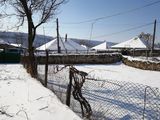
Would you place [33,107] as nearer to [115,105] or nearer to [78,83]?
[78,83]

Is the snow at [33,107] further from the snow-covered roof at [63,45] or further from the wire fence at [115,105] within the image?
the snow-covered roof at [63,45]

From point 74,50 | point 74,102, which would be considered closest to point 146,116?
point 74,102

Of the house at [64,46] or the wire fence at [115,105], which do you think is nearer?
the wire fence at [115,105]

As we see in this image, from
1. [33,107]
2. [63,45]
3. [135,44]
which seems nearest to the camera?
[33,107]

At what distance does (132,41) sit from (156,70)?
27.4 meters

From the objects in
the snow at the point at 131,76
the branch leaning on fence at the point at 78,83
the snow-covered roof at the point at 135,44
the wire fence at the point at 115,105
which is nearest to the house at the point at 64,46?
the snow-covered roof at the point at 135,44

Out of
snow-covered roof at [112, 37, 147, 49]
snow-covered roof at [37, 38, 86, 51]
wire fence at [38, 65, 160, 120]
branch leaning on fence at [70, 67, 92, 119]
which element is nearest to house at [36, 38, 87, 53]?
snow-covered roof at [37, 38, 86, 51]

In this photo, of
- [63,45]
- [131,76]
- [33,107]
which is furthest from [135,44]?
[33,107]

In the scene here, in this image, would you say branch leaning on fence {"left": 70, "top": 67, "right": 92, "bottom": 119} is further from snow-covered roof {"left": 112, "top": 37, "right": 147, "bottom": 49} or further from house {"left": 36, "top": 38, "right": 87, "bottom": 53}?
snow-covered roof {"left": 112, "top": 37, "right": 147, "bottom": 49}

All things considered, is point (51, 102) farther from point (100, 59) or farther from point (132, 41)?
point (132, 41)

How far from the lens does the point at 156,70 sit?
21047 mm

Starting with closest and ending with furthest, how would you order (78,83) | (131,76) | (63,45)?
1. (78,83)
2. (131,76)
3. (63,45)

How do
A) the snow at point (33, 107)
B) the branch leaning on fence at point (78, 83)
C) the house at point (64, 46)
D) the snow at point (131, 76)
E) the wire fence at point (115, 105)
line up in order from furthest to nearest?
the house at point (64, 46) < the snow at point (131, 76) < the wire fence at point (115, 105) < the branch leaning on fence at point (78, 83) < the snow at point (33, 107)

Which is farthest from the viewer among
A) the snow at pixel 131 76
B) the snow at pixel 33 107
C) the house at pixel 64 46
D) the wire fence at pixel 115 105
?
the house at pixel 64 46
